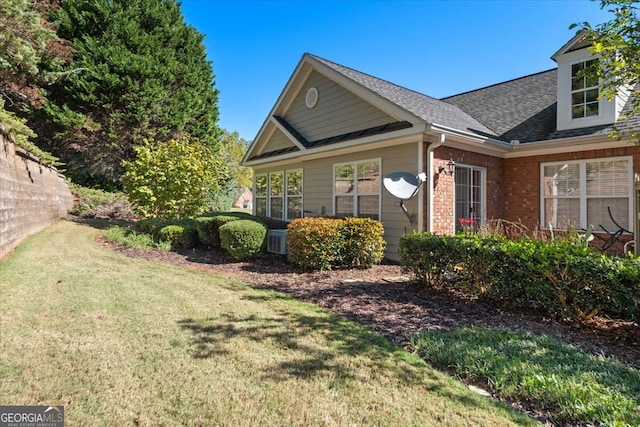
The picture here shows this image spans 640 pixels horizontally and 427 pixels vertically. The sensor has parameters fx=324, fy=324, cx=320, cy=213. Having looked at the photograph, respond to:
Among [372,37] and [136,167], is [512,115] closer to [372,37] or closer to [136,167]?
[372,37]

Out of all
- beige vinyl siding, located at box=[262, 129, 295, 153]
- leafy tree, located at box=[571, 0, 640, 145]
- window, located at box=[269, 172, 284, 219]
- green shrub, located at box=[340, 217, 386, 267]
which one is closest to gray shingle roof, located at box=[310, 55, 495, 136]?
green shrub, located at box=[340, 217, 386, 267]

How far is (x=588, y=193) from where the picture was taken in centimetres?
827

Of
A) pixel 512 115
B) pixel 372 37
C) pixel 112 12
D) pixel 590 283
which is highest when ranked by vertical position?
pixel 112 12

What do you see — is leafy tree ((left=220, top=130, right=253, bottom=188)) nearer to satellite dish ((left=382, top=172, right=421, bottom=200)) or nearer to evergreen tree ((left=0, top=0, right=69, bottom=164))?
evergreen tree ((left=0, top=0, right=69, bottom=164))

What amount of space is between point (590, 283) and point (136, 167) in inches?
487

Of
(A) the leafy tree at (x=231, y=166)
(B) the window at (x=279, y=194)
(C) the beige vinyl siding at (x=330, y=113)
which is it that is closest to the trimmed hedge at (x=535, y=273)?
(C) the beige vinyl siding at (x=330, y=113)

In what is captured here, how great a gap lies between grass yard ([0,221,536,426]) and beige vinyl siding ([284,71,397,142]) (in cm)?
606

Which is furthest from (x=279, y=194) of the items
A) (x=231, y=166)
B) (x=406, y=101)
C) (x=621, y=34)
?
(x=231, y=166)

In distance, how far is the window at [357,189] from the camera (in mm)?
8977

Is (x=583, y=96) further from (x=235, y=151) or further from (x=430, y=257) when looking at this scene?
(x=235, y=151)

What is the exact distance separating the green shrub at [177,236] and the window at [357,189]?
4.47 meters

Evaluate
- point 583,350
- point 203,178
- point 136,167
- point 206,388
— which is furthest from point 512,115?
point 136,167

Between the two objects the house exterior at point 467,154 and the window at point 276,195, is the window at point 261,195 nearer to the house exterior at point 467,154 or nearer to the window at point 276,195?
the window at point 276,195

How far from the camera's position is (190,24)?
22.0 meters
